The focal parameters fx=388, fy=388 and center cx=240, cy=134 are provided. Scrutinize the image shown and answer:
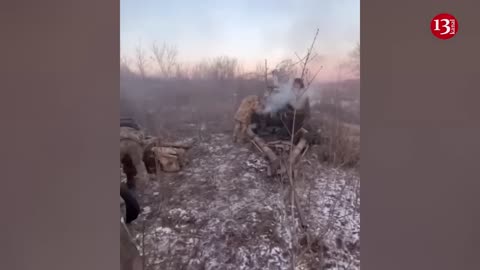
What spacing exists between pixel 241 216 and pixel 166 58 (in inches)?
33.6

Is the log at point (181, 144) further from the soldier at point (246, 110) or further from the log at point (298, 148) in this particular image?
the log at point (298, 148)

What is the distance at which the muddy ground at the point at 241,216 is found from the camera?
1890mm

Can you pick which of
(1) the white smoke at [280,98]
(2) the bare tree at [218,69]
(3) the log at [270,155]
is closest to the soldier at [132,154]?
(2) the bare tree at [218,69]

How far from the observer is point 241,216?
1914 mm

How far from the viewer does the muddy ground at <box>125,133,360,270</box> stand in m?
1.89

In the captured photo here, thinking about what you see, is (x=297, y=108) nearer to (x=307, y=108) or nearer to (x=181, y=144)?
(x=307, y=108)

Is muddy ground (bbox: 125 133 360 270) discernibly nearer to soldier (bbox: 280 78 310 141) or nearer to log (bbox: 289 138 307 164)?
log (bbox: 289 138 307 164)

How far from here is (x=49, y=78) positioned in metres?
1.72

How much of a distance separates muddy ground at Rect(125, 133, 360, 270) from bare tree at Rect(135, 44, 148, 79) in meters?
0.43

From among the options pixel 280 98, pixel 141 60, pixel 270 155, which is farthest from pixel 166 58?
pixel 270 155
